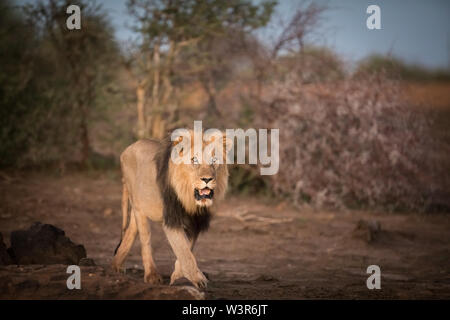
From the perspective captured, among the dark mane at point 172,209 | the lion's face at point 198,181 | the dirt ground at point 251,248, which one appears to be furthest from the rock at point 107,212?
the lion's face at point 198,181

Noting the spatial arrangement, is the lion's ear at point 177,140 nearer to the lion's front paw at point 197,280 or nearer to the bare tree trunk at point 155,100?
the lion's front paw at point 197,280

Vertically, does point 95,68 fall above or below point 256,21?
below

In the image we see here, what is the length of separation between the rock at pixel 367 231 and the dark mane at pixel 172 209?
12.1ft

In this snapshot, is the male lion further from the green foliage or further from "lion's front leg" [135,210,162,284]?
the green foliage

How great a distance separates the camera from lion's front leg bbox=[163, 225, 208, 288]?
437cm

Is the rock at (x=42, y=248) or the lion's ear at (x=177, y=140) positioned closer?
the lion's ear at (x=177, y=140)

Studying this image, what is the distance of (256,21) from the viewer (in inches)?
462

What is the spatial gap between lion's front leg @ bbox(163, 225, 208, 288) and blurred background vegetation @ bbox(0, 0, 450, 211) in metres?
6.04

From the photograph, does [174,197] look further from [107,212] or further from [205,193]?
[107,212]

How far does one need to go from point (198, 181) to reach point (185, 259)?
2.22 ft

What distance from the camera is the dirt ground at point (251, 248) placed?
4.30 metres

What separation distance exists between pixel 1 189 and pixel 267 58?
612cm
